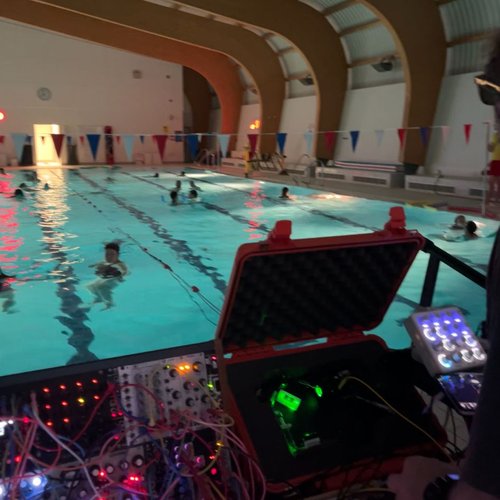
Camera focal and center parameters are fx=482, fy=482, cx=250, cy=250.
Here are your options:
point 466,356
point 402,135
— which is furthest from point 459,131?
point 466,356

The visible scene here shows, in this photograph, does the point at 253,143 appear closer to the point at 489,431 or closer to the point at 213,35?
the point at 213,35

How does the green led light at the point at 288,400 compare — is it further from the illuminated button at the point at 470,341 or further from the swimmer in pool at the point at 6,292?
the swimmer in pool at the point at 6,292

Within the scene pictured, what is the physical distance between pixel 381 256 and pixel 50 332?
10.6 feet

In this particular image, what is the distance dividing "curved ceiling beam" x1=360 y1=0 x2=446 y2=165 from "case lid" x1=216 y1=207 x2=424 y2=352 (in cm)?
1240

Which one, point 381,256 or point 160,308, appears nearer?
point 381,256

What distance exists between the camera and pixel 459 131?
13344 millimetres

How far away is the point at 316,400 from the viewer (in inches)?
76.4

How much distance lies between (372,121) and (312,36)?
368 cm

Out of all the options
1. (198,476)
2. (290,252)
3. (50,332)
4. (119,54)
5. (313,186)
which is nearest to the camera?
(198,476)

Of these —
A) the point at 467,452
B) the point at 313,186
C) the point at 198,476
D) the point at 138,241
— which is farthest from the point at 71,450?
the point at 313,186

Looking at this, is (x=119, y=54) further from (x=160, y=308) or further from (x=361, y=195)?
(x=160, y=308)

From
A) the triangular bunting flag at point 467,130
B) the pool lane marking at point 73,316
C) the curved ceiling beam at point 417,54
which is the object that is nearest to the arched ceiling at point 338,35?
the curved ceiling beam at point 417,54

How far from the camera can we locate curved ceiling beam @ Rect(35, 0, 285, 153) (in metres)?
16.0

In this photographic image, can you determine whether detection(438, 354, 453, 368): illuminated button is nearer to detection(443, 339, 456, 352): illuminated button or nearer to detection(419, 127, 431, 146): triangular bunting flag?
detection(443, 339, 456, 352): illuminated button
